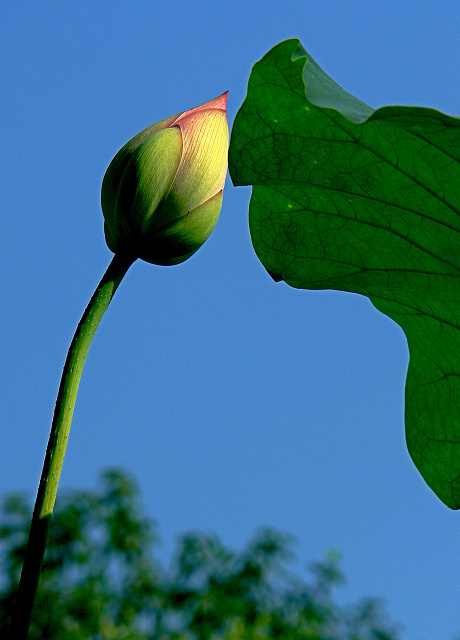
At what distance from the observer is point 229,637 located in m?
2.67

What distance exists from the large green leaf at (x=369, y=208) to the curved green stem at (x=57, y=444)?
0.75 ft

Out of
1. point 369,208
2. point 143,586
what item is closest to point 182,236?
point 369,208

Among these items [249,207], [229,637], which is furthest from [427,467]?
[229,637]

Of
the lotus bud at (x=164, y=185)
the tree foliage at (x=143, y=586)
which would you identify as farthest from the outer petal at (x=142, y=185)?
the tree foliage at (x=143, y=586)

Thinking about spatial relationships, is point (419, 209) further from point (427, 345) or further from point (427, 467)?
point (427, 467)

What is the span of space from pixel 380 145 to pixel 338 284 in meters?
0.22

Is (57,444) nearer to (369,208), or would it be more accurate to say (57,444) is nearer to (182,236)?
(182,236)

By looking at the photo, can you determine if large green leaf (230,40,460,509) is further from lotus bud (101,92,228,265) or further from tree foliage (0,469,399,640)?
tree foliage (0,469,399,640)

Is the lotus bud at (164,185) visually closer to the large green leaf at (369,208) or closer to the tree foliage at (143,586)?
the large green leaf at (369,208)

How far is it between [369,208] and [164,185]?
0.78ft

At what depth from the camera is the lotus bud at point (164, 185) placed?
63cm

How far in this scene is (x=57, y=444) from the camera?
18.7 inches

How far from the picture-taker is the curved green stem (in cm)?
42

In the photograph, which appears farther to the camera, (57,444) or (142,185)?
(142,185)
